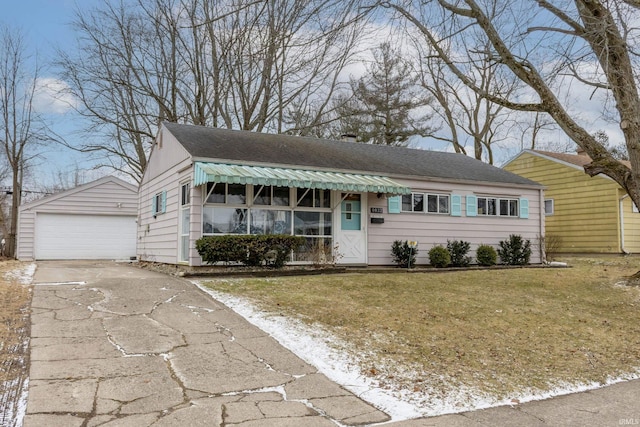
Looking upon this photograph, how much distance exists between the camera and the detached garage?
20.0 metres

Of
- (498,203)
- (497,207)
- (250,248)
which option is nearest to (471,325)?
(250,248)

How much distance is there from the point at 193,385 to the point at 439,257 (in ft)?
37.7

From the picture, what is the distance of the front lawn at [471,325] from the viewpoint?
5305 millimetres

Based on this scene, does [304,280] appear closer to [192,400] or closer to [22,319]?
[22,319]

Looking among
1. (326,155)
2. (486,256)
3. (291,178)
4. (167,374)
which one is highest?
(326,155)

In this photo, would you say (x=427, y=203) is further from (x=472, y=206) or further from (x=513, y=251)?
(x=513, y=251)

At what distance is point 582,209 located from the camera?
21641mm

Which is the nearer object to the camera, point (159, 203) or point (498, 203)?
point (159, 203)

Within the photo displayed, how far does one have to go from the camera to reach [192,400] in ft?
13.9

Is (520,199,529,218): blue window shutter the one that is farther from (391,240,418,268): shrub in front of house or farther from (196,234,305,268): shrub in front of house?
(196,234,305,268): shrub in front of house

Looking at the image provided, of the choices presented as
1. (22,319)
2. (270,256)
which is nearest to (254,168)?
(270,256)

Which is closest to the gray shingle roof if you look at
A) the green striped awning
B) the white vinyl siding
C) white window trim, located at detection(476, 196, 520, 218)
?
the green striped awning

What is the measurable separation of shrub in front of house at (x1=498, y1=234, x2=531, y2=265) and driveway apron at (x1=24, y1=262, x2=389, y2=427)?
11.7m

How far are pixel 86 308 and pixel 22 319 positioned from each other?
94cm
